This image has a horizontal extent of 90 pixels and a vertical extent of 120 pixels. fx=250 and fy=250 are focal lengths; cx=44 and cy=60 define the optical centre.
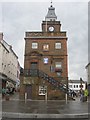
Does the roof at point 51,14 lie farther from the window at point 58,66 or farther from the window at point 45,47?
the window at point 58,66

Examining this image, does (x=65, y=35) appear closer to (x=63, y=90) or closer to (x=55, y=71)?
(x=55, y=71)

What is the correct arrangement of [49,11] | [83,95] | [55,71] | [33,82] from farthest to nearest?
[49,11], [55,71], [33,82], [83,95]

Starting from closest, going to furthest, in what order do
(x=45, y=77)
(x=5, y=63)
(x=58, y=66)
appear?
(x=45, y=77), (x=58, y=66), (x=5, y=63)

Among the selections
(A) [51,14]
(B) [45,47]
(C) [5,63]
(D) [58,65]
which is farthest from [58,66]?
(C) [5,63]

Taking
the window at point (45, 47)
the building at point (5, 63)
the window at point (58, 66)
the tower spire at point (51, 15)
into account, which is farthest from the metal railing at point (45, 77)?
the tower spire at point (51, 15)

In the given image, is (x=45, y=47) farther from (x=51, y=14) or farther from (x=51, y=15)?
(x=51, y=14)

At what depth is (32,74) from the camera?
127 ft

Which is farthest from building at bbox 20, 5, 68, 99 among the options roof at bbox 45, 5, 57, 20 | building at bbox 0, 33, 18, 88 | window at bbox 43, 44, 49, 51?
building at bbox 0, 33, 18, 88

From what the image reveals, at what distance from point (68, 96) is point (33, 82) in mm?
5806

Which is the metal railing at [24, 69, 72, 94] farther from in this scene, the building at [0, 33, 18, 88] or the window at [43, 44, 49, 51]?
the building at [0, 33, 18, 88]

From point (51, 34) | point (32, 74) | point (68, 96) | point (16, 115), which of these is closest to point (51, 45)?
point (51, 34)

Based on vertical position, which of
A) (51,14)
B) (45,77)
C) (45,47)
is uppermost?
(51,14)

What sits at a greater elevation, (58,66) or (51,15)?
(51,15)

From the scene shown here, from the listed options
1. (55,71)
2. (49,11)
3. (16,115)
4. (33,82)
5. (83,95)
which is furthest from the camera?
(49,11)
